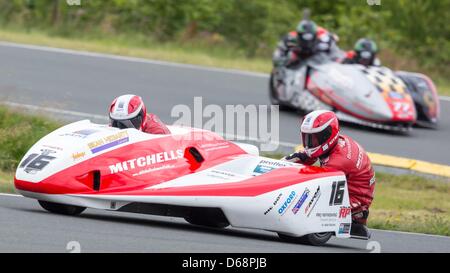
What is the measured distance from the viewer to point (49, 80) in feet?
57.3

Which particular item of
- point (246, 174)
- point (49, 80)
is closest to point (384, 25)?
point (49, 80)

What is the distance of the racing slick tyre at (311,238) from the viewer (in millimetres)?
8867

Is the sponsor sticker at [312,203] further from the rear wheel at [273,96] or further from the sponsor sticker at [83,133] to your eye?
the rear wheel at [273,96]

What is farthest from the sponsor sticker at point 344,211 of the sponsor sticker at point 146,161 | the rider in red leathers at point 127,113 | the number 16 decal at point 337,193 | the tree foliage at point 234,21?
the tree foliage at point 234,21

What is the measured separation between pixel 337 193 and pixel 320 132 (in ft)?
1.71

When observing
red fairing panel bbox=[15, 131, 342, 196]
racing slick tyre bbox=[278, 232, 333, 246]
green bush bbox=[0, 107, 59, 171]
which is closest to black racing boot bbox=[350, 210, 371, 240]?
racing slick tyre bbox=[278, 232, 333, 246]

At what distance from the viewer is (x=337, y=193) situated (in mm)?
8961

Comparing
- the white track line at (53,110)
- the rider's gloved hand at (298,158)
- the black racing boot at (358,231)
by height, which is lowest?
the white track line at (53,110)

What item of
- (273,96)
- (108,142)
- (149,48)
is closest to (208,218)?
(108,142)

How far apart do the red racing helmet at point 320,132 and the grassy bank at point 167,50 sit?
37.0ft

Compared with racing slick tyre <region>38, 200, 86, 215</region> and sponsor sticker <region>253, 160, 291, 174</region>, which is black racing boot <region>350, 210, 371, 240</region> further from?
racing slick tyre <region>38, 200, 86, 215</region>
